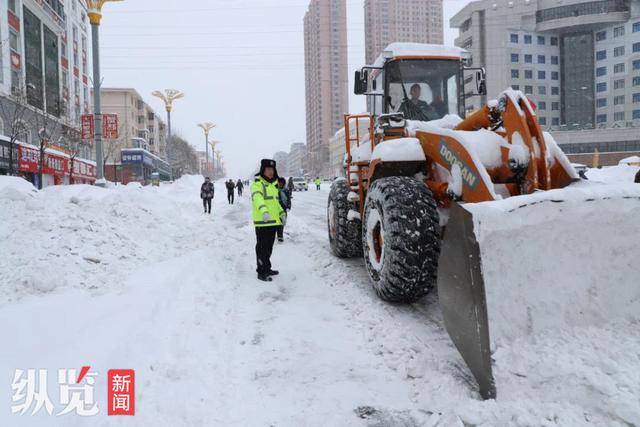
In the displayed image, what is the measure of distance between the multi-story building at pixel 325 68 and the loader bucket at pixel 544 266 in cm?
7736

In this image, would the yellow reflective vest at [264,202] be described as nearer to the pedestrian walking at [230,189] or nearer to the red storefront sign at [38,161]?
the pedestrian walking at [230,189]

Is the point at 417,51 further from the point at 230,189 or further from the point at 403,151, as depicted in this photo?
the point at 230,189

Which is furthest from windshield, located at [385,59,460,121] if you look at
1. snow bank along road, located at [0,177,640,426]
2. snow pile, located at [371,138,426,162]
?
snow bank along road, located at [0,177,640,426]

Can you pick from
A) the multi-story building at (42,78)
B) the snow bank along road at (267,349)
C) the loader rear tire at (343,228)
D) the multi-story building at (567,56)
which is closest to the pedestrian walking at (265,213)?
the snow bank along road at (267,349)

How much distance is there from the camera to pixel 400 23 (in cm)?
6944

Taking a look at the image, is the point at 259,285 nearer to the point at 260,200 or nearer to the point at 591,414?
the point at 260,200

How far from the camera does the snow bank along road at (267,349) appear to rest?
233 cm

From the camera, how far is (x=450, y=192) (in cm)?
378

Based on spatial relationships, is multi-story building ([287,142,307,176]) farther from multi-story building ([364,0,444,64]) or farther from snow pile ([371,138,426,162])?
snow pile ([371,138,426,162])

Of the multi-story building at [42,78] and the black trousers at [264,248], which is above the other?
the multi-story building at [42,78]

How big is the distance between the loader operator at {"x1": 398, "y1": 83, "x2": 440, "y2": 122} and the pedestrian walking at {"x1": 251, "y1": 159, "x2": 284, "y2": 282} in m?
2.07

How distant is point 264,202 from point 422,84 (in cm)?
269

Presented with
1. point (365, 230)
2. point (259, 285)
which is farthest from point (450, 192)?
point (259, 285)

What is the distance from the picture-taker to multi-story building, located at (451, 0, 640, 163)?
69625 millimetres
